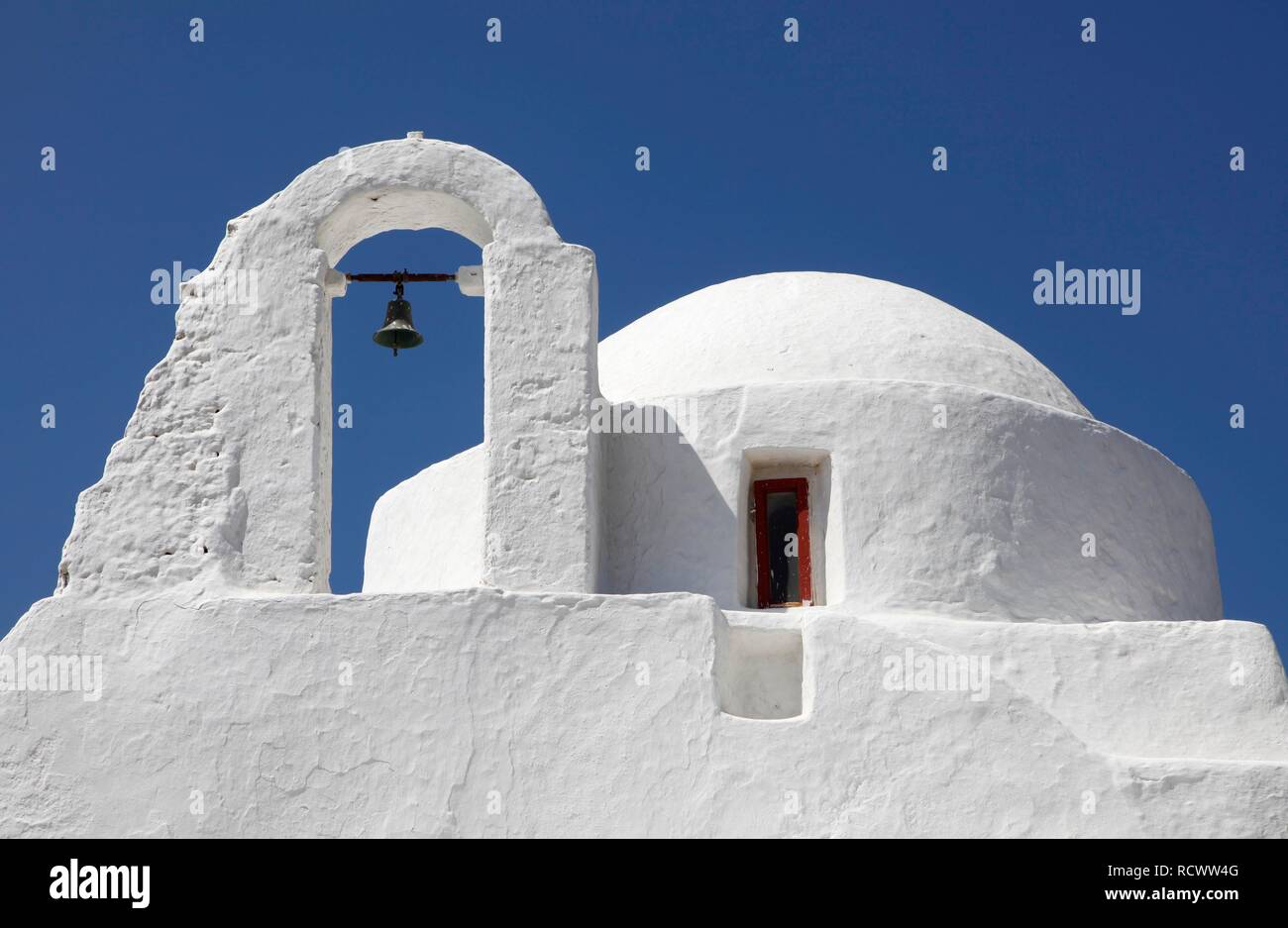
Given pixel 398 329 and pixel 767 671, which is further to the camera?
pixel 398 329

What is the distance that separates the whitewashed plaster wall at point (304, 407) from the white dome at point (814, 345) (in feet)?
5.18

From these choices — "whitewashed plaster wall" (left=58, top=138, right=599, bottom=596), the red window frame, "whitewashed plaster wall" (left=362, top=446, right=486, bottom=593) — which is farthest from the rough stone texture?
"whitewashed plaster wall" (left=362, top=446, right=486, bottom=593)

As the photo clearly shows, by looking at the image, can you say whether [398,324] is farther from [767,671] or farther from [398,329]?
[767,671]

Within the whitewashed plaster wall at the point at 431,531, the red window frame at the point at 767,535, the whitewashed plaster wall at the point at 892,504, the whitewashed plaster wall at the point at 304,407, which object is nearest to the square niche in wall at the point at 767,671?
the whitewashed plaster wall at the point at 892,504

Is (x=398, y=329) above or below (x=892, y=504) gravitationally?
above

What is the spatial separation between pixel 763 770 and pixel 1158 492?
4.58 meters

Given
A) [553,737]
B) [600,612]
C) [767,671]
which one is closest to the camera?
[553,737]

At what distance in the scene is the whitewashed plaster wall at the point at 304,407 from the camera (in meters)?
11.7

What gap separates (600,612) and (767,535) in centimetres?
203

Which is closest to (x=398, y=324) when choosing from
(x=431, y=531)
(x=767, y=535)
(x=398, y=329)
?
(x=398, y=329)

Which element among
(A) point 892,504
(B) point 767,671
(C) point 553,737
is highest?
(A) point 892,504

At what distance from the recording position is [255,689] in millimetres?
11258

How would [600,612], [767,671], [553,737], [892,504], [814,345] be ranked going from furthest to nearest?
1. [814,345]
2. [892,504]
3. [767,671]
4. [600,612]
5. [553,737]

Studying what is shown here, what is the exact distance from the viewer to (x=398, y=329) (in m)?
13.5
